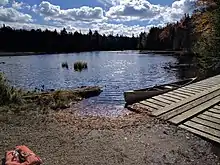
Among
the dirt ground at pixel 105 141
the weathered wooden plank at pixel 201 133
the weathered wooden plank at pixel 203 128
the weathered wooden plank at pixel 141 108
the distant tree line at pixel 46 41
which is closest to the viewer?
the dirt ground at pixel 105 141

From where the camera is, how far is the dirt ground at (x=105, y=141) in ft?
24.5

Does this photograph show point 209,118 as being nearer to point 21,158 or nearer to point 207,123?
point 207,123

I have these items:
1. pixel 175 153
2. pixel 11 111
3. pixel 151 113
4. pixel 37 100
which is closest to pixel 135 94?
pixel 151 113

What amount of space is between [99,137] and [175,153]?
2374 millimetres

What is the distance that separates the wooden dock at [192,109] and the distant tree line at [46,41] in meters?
110

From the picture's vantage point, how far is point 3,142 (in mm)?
8422

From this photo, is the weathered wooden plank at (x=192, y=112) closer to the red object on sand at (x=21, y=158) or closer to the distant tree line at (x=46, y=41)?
the red object on sand at (x=21, y=158)

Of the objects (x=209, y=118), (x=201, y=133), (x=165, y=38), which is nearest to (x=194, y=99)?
(x=209, y=118)

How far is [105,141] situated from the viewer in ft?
29.0

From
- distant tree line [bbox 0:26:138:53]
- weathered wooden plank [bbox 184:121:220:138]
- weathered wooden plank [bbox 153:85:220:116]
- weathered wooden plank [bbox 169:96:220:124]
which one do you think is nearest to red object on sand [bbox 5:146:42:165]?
weathered wooden plank [bbox 184:121:220:138]

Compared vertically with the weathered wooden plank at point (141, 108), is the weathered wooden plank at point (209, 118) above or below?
above

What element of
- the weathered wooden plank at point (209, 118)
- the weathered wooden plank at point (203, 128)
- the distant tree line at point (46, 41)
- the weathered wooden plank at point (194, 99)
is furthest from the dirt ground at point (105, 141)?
the distant tree line at point (46, 41)

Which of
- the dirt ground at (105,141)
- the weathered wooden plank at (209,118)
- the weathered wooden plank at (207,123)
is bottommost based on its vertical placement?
the dirt ground at (105,141)

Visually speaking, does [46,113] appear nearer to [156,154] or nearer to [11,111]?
[11,111]
